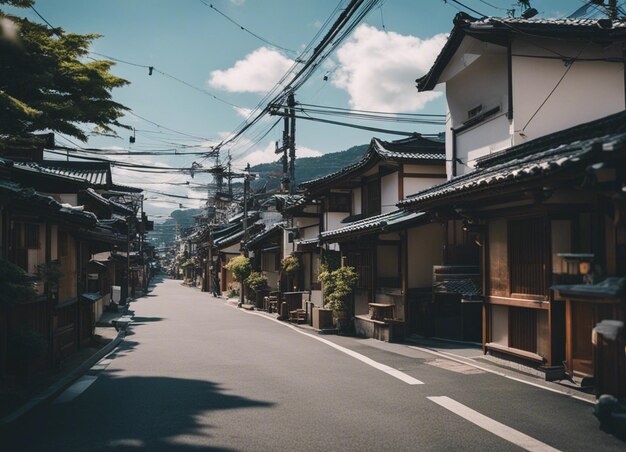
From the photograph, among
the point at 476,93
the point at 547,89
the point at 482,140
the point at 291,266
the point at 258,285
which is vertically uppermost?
the point at 476,93

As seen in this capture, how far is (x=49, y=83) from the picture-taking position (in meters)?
9.42

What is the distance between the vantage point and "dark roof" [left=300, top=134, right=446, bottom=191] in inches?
808

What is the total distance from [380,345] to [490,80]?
957 centimetres

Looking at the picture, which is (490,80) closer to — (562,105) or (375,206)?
(562,105)

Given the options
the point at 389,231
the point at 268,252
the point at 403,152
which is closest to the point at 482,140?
the point at 389,231

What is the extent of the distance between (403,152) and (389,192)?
1.89 m

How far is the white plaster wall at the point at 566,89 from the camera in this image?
14.4 m

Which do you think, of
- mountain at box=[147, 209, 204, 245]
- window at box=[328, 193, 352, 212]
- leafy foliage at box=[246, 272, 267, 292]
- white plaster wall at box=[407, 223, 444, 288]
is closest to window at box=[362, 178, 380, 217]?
window at box=[328, 193, 352, 212]

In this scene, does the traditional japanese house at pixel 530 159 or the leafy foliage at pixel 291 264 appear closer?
the traditional japanese house at pixel 530 159

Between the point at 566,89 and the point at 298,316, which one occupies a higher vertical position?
the point at 566,89

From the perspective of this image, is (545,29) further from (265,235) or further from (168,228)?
(168,228)

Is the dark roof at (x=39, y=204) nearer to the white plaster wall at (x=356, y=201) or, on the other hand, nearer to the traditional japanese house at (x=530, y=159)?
the traditional japanese house at (x=530, y=159)

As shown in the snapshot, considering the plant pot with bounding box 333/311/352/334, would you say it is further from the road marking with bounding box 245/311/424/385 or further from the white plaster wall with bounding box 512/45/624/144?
the white plaster wall with bounding box 512/45/624/144

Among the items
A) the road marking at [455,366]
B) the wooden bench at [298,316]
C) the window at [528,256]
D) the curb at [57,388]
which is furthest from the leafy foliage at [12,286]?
the wooden bench at [298,316]
